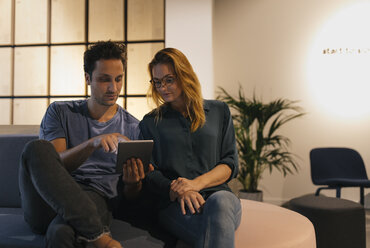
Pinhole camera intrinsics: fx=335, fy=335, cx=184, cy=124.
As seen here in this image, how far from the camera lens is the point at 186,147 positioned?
1541mm

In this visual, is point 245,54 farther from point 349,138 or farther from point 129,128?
point 129,128

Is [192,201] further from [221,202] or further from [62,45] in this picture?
[62,45]

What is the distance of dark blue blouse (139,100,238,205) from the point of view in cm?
152

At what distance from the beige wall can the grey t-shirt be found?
280 cm

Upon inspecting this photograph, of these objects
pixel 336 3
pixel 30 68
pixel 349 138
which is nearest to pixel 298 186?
pixel 349 138

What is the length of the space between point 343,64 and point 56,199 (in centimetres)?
385

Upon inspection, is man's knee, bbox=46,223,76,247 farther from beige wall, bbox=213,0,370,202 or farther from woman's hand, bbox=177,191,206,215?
beige wall, bbox=213,0,370,202

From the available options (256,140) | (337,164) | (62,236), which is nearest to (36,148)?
(62,236)

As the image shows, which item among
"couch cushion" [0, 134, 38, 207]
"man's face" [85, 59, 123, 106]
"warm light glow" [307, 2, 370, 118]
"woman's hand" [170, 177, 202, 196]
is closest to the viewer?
"woman's hand" [170, 177, 202, 196]

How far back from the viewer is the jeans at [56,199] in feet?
3.84

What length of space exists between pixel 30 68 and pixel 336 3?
389cm

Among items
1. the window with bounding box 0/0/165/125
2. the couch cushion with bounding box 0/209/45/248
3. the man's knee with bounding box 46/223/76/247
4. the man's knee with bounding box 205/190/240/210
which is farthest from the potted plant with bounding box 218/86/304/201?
the man's knee with bounding box 46/223/76/247

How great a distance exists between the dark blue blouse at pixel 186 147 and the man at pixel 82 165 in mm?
120

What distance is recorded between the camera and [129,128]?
175 centimetres
